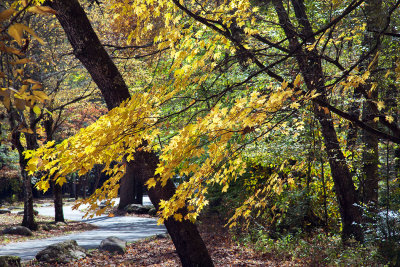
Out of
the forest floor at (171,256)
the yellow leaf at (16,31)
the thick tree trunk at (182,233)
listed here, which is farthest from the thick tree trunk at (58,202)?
the yellow leaf at (16,31)

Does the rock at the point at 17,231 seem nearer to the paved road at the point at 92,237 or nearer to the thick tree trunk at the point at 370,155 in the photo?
the paved road at the point at 92,237

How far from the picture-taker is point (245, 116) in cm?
353

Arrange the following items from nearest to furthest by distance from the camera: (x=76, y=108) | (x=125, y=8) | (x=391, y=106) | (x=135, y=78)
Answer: (x=125, y=8)
(x=391, y=106)
(x=135, y=78)
(x=76, y=108)

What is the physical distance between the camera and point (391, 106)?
6801mm

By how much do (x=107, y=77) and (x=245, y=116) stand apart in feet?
9.17

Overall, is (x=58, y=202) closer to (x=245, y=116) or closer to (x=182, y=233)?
(x=182, y=233)

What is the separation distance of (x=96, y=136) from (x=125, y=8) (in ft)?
6.40

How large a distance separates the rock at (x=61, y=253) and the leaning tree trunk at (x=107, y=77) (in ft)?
13.5

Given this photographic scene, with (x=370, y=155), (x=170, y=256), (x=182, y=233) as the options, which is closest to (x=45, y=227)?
(x=170, y=256)

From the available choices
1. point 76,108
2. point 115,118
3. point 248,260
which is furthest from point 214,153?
point 76,108

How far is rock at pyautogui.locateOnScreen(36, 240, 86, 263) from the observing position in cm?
863

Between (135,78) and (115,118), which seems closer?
(115,118)

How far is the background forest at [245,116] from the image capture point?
11.3ft

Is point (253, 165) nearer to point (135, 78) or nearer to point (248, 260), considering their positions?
Result: point (248, 260)
